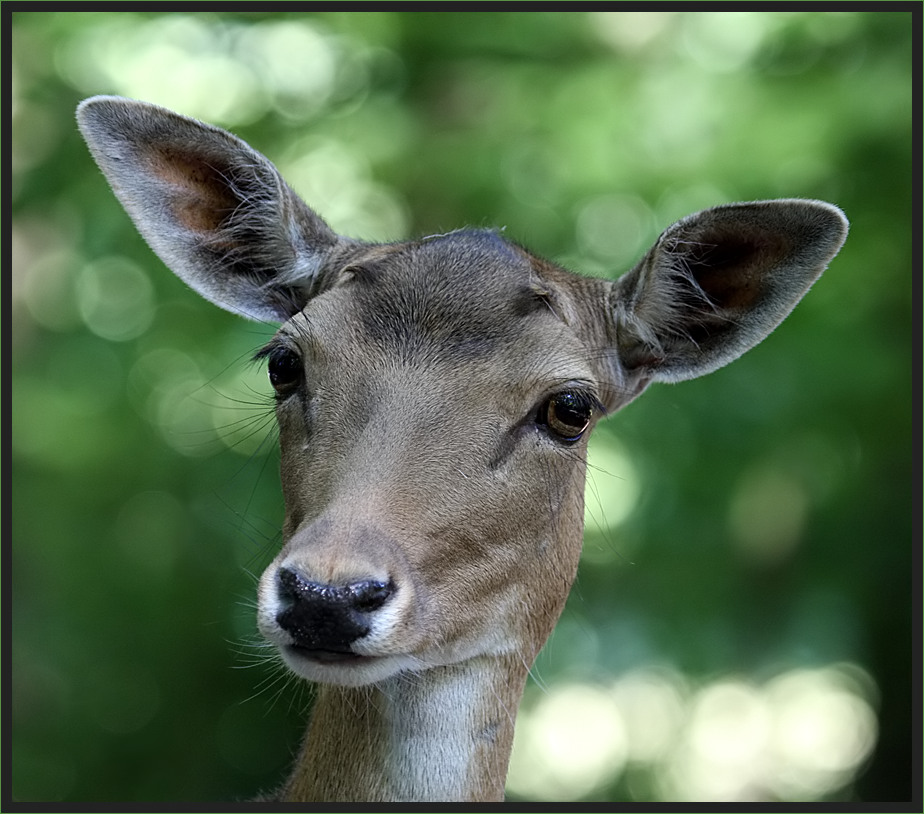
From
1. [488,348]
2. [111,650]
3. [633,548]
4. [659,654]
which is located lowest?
[111,650]

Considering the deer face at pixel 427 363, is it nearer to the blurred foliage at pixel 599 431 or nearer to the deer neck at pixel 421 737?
the deer neck at pixel 421 737

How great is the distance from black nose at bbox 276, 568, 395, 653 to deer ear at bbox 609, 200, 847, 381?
226 centimetres

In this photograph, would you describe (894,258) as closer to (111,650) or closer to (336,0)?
(336,0)

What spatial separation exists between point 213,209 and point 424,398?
6.03 ft

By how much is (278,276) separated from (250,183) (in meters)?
0.48

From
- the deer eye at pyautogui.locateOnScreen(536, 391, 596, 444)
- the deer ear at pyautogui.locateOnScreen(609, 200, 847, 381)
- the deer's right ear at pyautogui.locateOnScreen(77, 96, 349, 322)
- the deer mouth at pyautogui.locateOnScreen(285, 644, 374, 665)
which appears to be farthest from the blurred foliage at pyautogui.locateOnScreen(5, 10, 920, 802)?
the deer mouth at pyautogui.locateOnScreen(285, 644, 374, 665)

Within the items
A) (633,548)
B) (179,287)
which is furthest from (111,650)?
(633,548)

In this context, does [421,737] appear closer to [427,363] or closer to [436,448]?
[436,448]

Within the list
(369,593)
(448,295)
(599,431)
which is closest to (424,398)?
(448,295)

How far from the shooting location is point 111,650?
12.4m

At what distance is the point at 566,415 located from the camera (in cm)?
486

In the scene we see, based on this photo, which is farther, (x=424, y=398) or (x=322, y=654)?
(x=424, y=398)

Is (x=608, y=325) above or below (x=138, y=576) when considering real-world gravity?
above

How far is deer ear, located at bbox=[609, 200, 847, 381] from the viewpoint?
518cm
